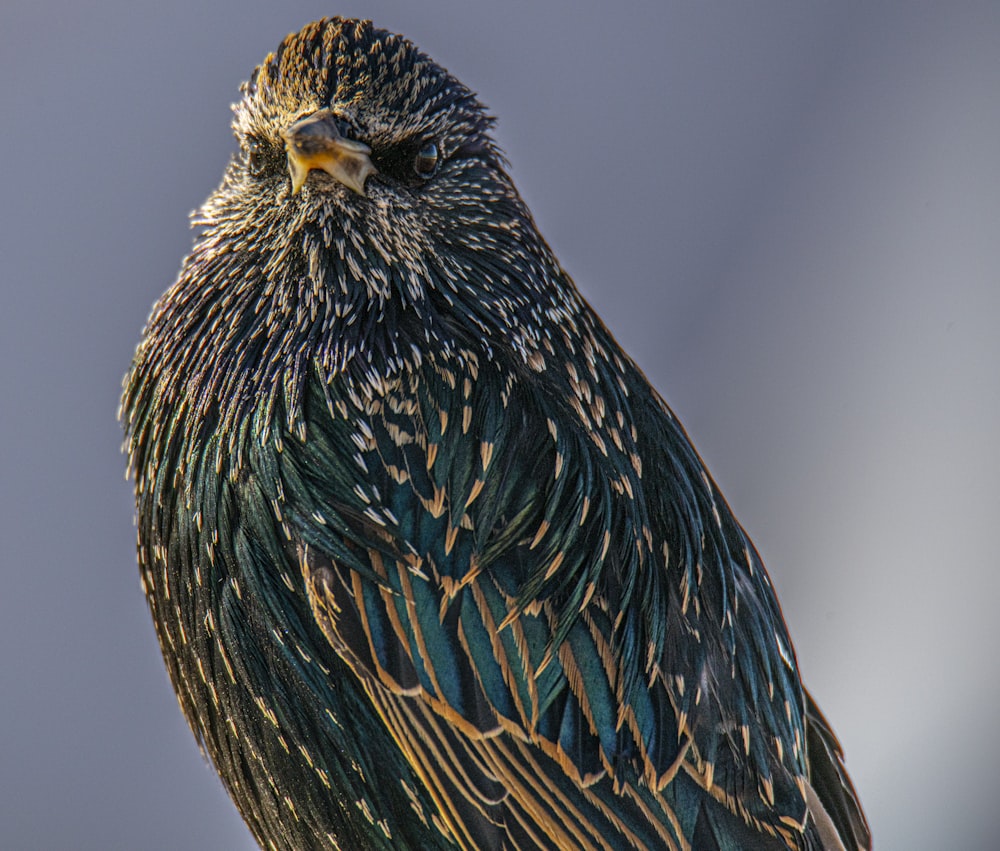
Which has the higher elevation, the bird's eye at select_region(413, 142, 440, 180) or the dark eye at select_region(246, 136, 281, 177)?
the bird's eye at select_region(413, 142, 440, 180)

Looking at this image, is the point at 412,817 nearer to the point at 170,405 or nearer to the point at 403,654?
the point at 403,654

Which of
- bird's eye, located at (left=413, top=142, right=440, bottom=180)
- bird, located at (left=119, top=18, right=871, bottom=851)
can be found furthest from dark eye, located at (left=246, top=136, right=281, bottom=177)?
bird's eye, located at (left=413, top=142, right=440, bottom=180)

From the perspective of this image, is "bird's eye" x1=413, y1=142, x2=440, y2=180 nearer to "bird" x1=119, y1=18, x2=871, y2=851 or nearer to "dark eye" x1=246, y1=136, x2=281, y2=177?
"bird" x1=119, y1=18, x2=871, y2=851

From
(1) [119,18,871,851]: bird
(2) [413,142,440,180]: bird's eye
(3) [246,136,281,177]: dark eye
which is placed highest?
(2) [413,142,440,180]: bird's eye

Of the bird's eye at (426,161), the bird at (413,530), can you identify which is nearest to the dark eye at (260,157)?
the bird at (413,530)

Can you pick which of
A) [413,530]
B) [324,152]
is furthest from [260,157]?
[413,530]

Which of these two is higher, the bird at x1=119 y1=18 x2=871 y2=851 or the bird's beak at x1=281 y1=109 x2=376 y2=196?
the bird's beak at x1=281 y1=109 x2=376 y2=196

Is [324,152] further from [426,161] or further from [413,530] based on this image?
[413,530]
